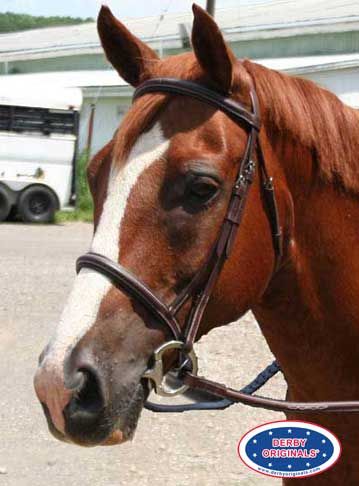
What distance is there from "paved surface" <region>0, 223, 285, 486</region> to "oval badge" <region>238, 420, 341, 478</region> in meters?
2.11

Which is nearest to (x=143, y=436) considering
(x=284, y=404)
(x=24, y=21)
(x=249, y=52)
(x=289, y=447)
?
(x=289, y=447)

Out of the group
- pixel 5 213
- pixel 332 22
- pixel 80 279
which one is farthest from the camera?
pixel 332 22

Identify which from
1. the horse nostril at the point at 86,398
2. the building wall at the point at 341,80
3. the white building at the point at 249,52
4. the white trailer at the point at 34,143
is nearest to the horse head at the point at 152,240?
the horse nostril at the point at 86,398

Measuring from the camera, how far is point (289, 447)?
2209 millimetres

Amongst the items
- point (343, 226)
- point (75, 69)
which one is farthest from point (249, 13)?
point (343, 226)

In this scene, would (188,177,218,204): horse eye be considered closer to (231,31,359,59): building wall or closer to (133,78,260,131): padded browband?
(133,78,260,131): padded browband

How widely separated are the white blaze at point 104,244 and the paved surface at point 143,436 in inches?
107

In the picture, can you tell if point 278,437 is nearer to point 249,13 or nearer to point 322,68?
point 322,68

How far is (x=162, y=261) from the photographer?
186cm

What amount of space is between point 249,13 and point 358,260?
26193mm

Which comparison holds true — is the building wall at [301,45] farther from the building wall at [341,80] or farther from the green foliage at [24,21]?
the green foliage at [24,21]

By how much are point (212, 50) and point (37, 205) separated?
13.7 meters

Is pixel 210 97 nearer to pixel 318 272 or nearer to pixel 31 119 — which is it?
pixel 318 272

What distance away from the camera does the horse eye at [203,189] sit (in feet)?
6.17
